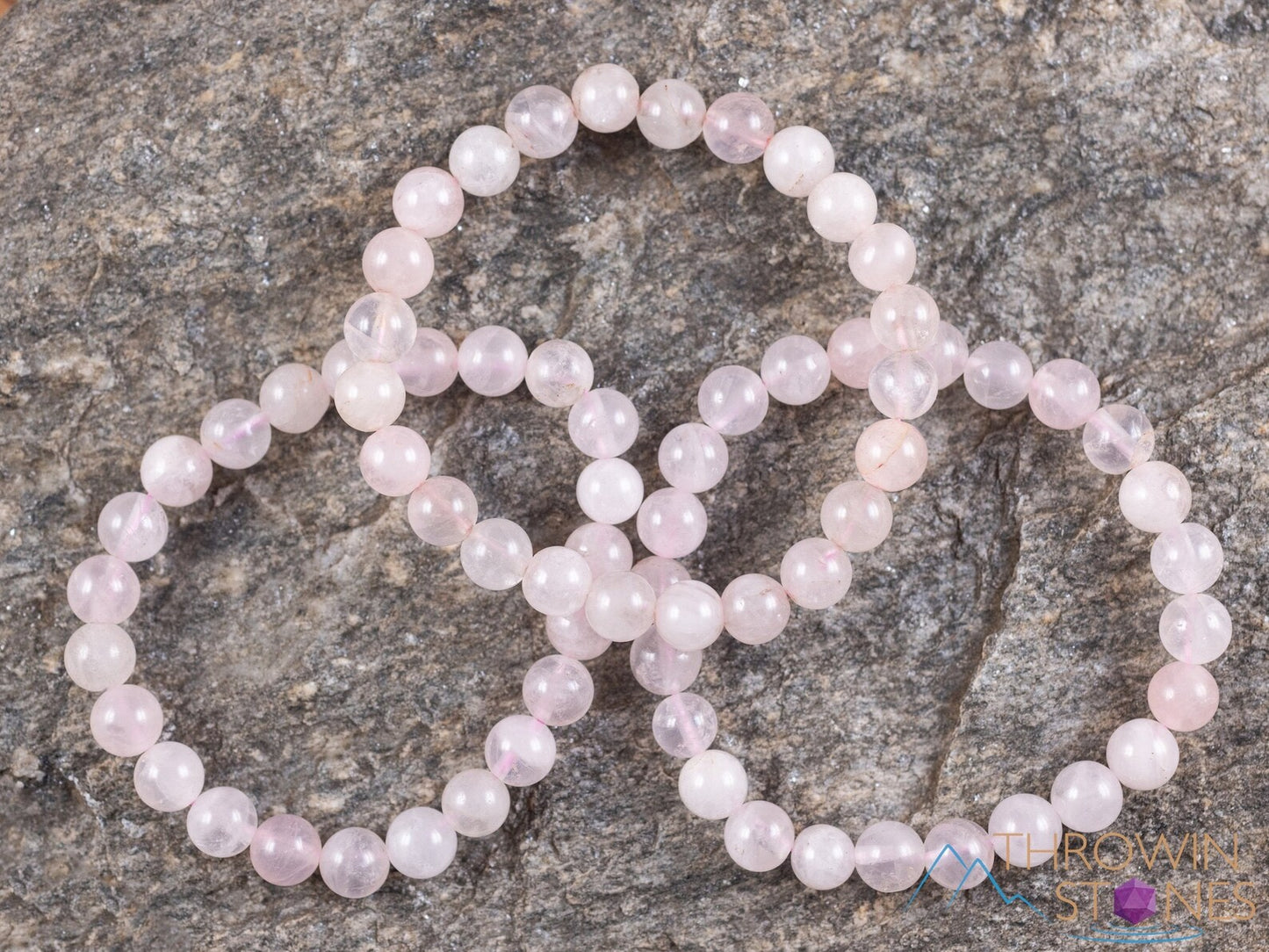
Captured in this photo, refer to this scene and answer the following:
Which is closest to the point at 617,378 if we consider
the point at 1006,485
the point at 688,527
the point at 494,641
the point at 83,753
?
the point at 688,527

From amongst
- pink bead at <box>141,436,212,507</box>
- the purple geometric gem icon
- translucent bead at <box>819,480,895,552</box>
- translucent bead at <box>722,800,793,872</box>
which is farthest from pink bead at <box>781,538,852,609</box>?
pink bead at <box>141,436,212,507</box>

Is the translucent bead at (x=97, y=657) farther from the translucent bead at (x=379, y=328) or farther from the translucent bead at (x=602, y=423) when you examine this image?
the translucent bead at (x=602, y=423)

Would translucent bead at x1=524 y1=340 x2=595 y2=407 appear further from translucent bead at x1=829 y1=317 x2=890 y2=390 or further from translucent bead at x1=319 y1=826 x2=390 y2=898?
translucent bead at x1=319 y1=826 x2=390 y2=898

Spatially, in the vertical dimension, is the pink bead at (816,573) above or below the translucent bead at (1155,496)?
below

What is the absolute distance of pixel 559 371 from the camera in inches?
52.2

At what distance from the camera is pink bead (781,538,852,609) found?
51.4 inches

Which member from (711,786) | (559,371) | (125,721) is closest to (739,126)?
(559,371)

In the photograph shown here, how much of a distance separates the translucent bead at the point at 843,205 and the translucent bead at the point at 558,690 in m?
0.55

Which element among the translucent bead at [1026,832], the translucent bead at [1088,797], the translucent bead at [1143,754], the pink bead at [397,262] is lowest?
the translucent bead at [1026,832]

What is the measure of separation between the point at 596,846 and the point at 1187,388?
816 mm

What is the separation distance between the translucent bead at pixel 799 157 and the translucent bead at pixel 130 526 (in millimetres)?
770

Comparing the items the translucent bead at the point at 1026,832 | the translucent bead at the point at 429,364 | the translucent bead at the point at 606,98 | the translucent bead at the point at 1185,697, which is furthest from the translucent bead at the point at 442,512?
the translucent bead at the point at 1185,697

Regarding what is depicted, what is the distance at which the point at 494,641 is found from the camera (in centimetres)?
138

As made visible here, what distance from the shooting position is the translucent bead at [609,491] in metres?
1.32
